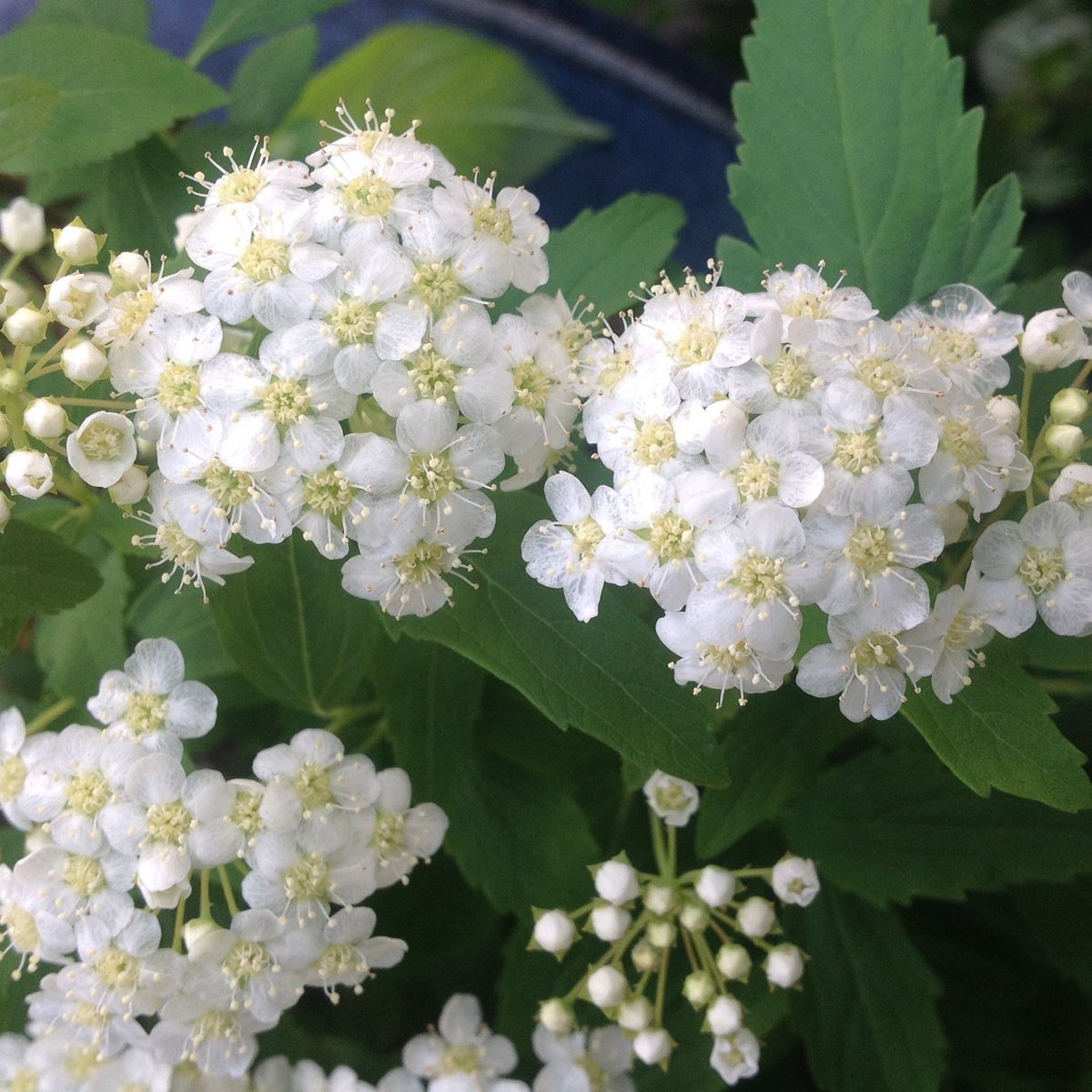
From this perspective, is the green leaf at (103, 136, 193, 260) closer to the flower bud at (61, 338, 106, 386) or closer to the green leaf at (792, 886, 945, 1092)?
the flower bud at (61, 338, 106, 386)

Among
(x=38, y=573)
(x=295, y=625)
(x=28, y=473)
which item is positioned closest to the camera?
(x=28, y=473)

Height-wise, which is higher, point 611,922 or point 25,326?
point 25,326

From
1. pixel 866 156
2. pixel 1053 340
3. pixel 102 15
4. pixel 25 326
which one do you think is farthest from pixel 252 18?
pixel 1053 340

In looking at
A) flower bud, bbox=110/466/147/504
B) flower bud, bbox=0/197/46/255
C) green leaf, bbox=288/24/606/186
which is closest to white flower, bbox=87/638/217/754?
flower bud, bbox=110/466/147/504

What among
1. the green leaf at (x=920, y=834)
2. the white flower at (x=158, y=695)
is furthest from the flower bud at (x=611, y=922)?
the white flower at (x=158, y=695)

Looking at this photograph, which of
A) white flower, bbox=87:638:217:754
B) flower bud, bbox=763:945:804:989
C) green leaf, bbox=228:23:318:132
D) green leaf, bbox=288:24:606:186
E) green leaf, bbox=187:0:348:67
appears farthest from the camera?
green leaf, bbox=288:24:606:186

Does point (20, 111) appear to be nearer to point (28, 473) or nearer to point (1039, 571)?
point (28, 473)

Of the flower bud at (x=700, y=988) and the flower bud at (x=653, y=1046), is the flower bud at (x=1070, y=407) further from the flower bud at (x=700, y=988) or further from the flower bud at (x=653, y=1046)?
the flower bud at (x=653, y=1046)
